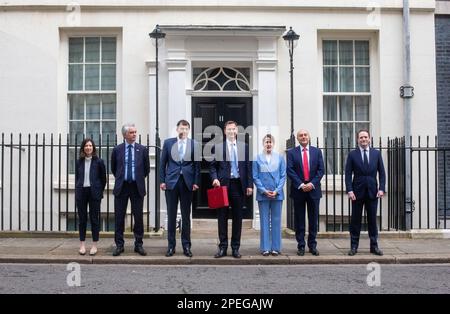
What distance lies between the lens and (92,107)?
13.1 meters

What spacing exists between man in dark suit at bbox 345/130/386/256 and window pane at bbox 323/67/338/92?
144 inches

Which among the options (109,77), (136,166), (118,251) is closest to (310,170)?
(136,166)

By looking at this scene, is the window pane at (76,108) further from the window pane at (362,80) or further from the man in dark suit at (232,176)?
the window pane at (362,80)

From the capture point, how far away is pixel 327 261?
9.20m

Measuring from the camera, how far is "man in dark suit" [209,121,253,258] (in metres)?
9.38

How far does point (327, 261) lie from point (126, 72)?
230 inches

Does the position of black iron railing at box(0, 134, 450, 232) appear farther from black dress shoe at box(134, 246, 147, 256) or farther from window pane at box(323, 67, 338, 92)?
black dress shoe at box(134, 246, 147, 256)

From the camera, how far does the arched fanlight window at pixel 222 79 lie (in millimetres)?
12961

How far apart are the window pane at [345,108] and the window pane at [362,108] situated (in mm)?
123

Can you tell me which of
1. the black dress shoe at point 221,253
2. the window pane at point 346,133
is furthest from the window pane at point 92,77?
the black dress shoe at point 221,253

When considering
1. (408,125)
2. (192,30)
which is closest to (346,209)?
(408,125)

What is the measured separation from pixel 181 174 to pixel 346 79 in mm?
5263

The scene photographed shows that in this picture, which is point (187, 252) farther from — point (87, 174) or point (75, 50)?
point (75, 50)

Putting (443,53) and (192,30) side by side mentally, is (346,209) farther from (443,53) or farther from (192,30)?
(192,30)
